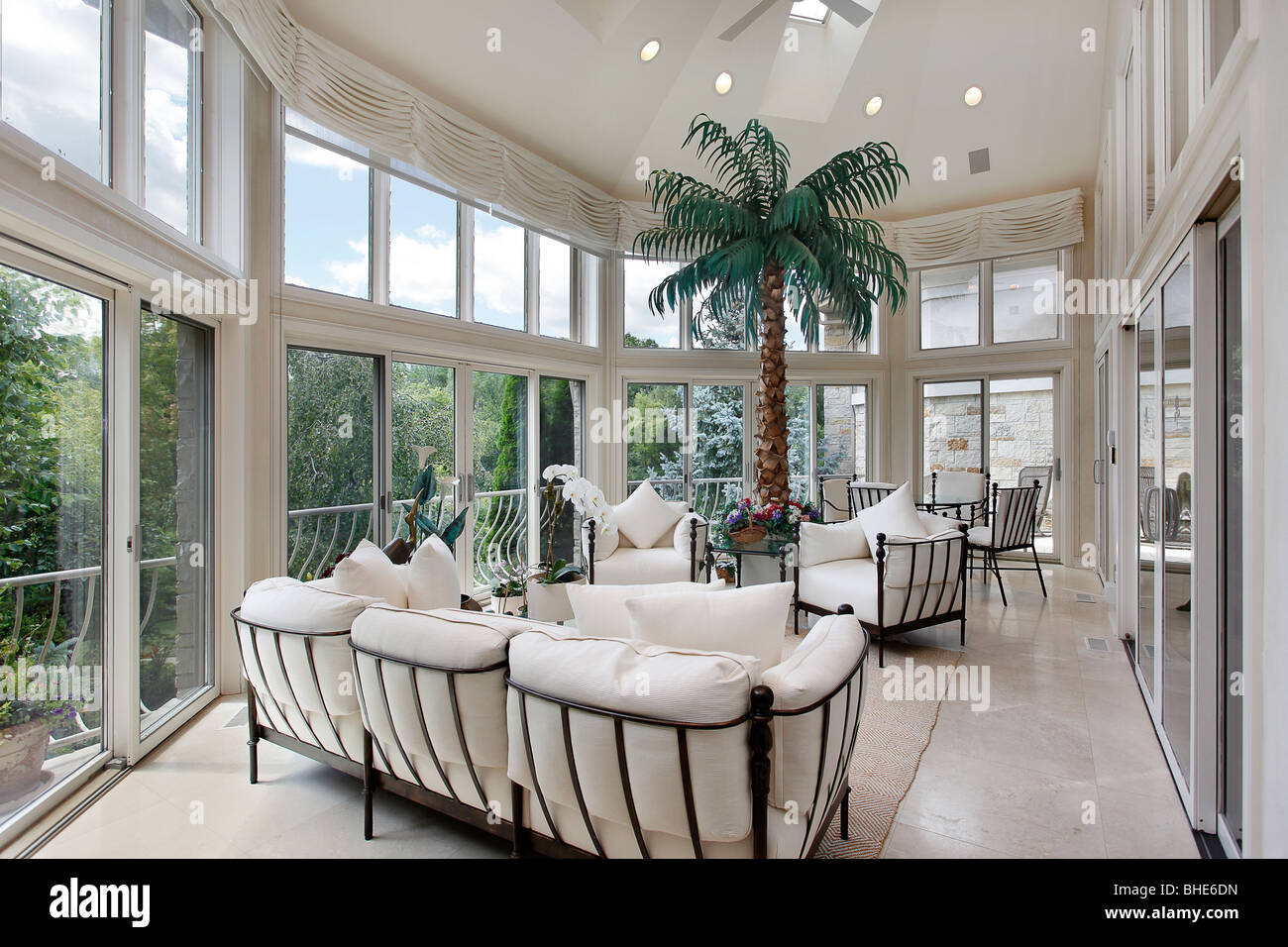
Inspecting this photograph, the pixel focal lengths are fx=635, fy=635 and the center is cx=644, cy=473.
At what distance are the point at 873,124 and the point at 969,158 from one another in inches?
39.3

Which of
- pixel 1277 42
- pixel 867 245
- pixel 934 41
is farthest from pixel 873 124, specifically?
pixel 1277 42

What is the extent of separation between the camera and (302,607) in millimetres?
1998

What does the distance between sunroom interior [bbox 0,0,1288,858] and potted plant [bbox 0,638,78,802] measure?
0.06 ft

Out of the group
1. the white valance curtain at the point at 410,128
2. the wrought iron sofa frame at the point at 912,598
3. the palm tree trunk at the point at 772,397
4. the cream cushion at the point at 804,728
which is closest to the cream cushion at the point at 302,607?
the cream cushion at the point at 804,728

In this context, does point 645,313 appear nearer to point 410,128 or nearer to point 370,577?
point 410,128

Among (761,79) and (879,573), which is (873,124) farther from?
(879,573)

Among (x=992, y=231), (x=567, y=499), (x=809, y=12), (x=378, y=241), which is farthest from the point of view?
(x=992, y=231)

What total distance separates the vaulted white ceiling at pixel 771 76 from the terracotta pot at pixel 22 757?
3.49m

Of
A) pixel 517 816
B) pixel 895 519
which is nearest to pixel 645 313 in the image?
pixel 895 519

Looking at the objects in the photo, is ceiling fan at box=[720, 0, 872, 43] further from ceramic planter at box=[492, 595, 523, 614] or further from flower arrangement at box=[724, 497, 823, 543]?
ceramic planter at box=[492, 595, 523, 614]

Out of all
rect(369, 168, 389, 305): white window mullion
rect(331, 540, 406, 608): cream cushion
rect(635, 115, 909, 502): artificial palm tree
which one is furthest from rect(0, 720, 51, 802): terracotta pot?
rect(635, 115, 909, 502): artificial palm tree

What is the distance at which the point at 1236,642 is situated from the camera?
5.80ft

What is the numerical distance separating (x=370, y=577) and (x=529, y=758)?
1020mm

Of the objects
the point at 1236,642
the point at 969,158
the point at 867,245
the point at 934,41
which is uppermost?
the point at 934,41
